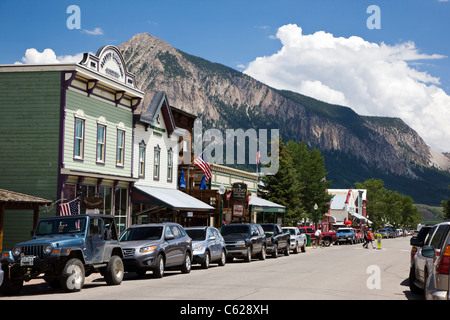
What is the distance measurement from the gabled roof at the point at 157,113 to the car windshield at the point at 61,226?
16.9 metres

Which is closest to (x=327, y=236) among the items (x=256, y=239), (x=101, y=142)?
(x=256, y=239)

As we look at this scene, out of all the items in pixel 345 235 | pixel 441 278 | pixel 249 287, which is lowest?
pixel 249 287

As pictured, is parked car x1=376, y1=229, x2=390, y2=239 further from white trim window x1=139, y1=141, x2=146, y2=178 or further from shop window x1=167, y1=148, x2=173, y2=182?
white trim window x1=139, y1=141, x2=146, y2=178

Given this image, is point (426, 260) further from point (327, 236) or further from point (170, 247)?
point (327, 236)

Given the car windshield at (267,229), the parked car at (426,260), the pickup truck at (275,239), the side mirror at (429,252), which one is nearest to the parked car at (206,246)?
the pickup truck at (275,239)

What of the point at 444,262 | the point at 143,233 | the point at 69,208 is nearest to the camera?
the point at 444,262

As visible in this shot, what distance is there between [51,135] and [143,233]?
26.7 ft

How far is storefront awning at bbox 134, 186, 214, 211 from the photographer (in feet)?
107

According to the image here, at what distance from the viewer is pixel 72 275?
1562 cm

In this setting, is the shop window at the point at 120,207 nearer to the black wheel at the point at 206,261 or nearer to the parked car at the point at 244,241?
the parked car at the point at 244,241

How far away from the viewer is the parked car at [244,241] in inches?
1161

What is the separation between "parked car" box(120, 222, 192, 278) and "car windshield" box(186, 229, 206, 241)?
2396 millimetres

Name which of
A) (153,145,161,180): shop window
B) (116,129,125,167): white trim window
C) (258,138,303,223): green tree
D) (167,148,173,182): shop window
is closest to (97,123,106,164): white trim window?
(116,129,125,167): white trim window
